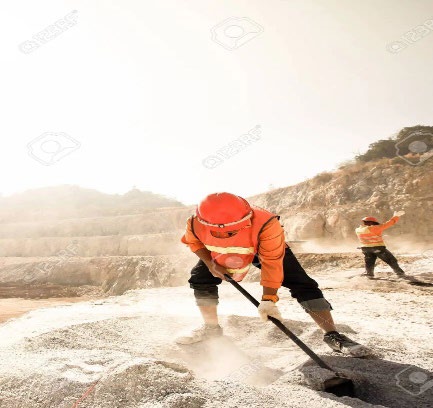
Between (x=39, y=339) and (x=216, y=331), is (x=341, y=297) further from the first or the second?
(x=39, y=339)

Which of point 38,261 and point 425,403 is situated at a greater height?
point 425,403

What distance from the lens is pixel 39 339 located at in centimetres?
276

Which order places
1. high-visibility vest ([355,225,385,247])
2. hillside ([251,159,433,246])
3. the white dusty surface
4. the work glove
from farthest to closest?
hillside ([251,159,433,246]) → high-visibility vest ([355,225,385,247]) → the work glove → the white dusty surface

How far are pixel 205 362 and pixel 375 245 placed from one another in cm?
577

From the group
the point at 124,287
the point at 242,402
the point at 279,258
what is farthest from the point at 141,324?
the point at 124,287

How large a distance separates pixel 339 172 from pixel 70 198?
46493 millimetres

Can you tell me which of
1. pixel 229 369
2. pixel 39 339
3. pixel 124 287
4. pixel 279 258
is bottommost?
pixel 124 287

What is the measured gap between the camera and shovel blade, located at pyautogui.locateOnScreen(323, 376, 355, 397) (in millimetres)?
2059

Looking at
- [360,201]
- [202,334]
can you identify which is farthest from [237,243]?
[360,201]

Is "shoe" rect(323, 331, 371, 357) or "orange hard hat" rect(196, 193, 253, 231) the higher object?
"orange hard hat" rect(196, 193, 253, 231)

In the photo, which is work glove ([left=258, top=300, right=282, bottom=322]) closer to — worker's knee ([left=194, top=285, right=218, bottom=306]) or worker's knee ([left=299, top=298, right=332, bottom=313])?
worker's knee ([left=299, top=298, right=332, bottom=313])

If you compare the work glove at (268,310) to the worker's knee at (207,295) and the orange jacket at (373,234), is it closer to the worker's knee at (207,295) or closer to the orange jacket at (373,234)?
the worker's knee at (207,295)

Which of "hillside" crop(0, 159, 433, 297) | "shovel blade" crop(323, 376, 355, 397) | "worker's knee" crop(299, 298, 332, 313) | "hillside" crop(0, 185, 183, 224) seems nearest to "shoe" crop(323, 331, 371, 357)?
"worker's knee" crop(299, 298, 332, 313)

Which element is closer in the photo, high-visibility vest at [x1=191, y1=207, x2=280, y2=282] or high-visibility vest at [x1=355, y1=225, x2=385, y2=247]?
high-visibility vest at [x1=191, y1=207, x2=280, y2=282]
